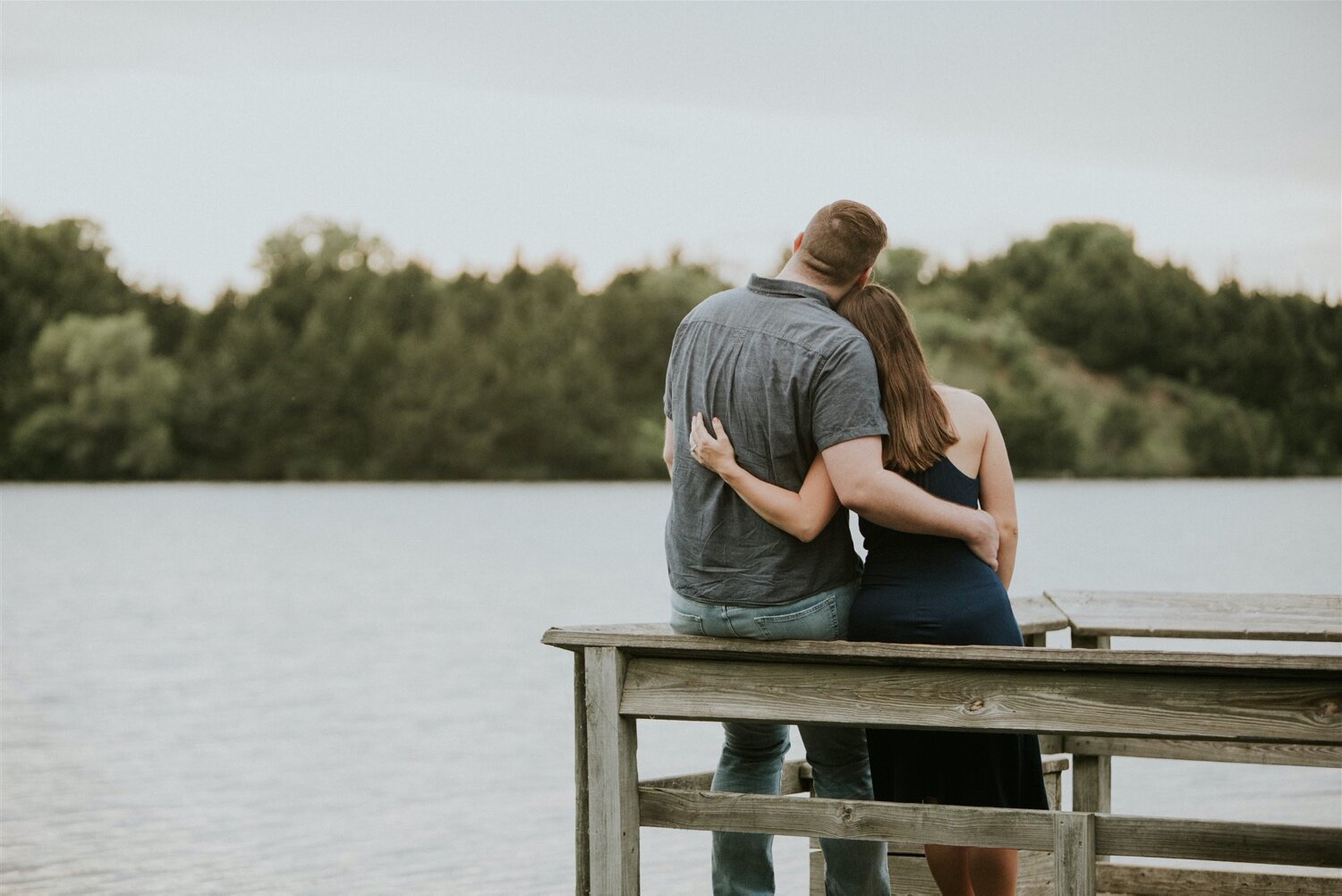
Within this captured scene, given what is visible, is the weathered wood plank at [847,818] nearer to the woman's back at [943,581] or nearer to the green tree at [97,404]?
the woman's back at [943,581]

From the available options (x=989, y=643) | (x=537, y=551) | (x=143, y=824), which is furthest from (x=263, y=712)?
(x=537, y=551)

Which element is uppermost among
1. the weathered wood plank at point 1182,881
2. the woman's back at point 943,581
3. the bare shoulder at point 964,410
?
the bare shoulder at point 964,410

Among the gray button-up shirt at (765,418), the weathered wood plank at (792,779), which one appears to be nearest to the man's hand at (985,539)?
the gray button-up shirt at (765,418)

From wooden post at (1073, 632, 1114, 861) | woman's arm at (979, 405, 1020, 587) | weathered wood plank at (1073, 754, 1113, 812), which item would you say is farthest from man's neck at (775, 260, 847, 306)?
weathered wood plank at (1073, 754, 1113, 812)

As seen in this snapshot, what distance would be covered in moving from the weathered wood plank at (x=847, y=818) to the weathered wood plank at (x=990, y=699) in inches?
7.1

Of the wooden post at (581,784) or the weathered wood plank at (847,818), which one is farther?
the wooden post at (581,784)

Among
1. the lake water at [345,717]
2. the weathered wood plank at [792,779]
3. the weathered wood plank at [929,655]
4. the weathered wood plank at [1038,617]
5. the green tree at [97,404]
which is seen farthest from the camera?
the green tree at [97,404]

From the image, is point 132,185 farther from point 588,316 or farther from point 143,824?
point 143,824

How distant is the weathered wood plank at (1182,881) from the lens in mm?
4539

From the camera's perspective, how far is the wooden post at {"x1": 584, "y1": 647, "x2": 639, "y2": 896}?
342 centimetres

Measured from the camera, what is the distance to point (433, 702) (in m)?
13.6

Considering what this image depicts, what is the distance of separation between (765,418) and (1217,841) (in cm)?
124

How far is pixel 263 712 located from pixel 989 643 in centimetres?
1041

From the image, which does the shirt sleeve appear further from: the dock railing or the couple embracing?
the dock railing
